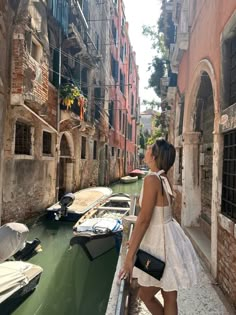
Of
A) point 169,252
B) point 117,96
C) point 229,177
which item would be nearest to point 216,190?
point 229,177

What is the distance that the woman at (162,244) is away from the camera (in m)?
1.78

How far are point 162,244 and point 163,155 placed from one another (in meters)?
0.51

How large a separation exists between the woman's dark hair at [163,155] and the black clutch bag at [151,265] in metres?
0.51

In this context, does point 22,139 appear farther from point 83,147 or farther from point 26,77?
point 83,147

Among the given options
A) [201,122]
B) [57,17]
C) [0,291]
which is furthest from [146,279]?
Result: [57,17]

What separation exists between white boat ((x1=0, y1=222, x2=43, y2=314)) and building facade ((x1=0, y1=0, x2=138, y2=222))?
6.69ft

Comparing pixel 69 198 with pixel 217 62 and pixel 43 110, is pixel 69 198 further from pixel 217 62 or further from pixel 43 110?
pixel 217 62

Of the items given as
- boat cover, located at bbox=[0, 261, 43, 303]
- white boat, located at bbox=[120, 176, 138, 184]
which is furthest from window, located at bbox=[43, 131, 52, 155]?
white boat, located at bbox=[120, 176, 138, 184]

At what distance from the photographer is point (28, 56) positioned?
24.2 feet

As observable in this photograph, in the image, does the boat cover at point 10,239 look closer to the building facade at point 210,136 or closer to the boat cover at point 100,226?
the boat cover at point 100,226

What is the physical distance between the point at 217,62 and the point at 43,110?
228 inches

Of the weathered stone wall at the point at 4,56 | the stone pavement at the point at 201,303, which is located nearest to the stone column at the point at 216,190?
the stone pavement at the point at 201,303

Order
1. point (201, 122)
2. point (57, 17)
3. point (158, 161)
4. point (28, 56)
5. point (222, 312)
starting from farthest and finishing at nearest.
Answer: point (57, 17), point (28, 56), point (201, 122), point (222, 312), point (158, 161)

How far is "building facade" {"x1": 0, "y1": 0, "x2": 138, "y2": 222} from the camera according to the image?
7051mm
